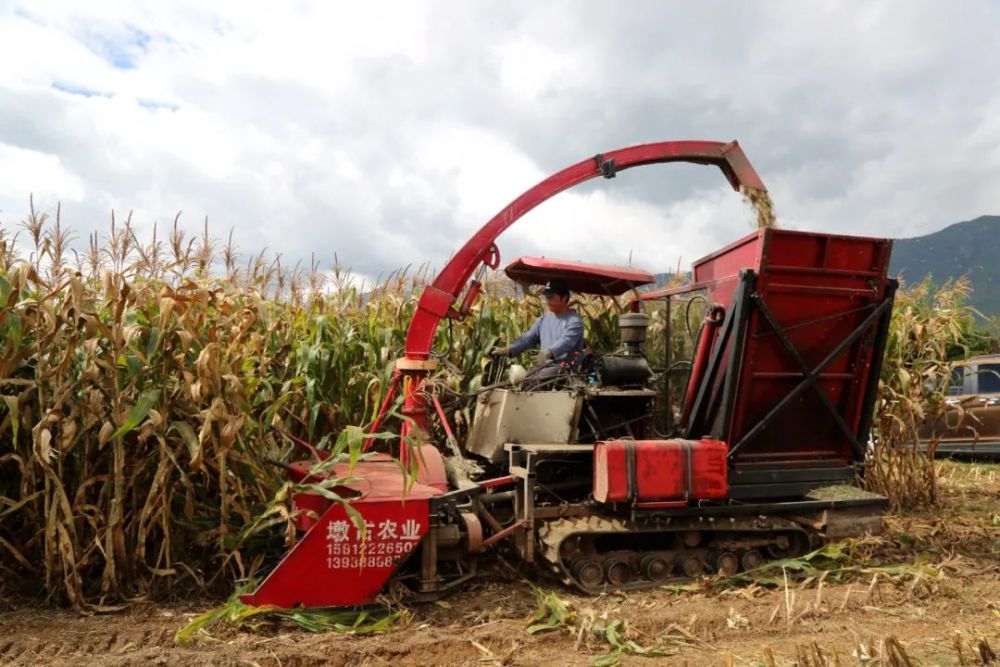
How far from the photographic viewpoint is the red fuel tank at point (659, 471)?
15.0ft

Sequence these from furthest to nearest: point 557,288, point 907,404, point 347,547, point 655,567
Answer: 1. point 907,404
2. point 557,288
3. point 655,567
4. point 347,547

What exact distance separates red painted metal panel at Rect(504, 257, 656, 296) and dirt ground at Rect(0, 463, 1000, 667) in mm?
2190

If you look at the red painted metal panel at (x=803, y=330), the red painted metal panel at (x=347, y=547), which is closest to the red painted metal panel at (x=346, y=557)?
the red painted metal panel at (x=347, y=547)

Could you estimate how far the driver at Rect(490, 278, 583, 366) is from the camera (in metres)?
5.36

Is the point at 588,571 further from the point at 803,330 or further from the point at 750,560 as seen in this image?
the point at 803,330

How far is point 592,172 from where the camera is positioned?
5.52 metres

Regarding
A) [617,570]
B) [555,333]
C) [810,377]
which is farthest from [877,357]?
[617,570]

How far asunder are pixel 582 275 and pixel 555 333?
495 mm

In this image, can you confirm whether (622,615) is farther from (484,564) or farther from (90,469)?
(90,469)

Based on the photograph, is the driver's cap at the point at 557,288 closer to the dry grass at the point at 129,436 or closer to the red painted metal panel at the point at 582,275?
the red painted metal panel at the point at 582,275

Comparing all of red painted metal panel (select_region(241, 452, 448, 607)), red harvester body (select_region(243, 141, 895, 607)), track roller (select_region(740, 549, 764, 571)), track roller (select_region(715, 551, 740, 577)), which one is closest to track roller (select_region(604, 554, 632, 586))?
red harvester body (select_region(243, 141, 895, 607))

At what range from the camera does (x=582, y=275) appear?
18.2ft

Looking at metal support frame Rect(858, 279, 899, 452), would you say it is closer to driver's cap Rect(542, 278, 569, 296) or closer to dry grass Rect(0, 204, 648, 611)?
driver's cap Rect(542, 278, 569, 296)

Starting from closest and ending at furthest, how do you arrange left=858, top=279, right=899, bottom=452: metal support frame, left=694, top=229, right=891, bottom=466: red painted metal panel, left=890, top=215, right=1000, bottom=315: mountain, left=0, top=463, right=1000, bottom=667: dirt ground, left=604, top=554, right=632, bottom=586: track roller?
left=0, top=463, right=1000, bottom=667: dirt ground → left=604, top=554, right=632, bottom=586: track roller → left=694, top=229, right=891, bottom=466: red painted metal panel → left=858, top=279, right=899, bottom=452: metal support frame → left=890, top=215, right=1000, bottom=315: mountain
